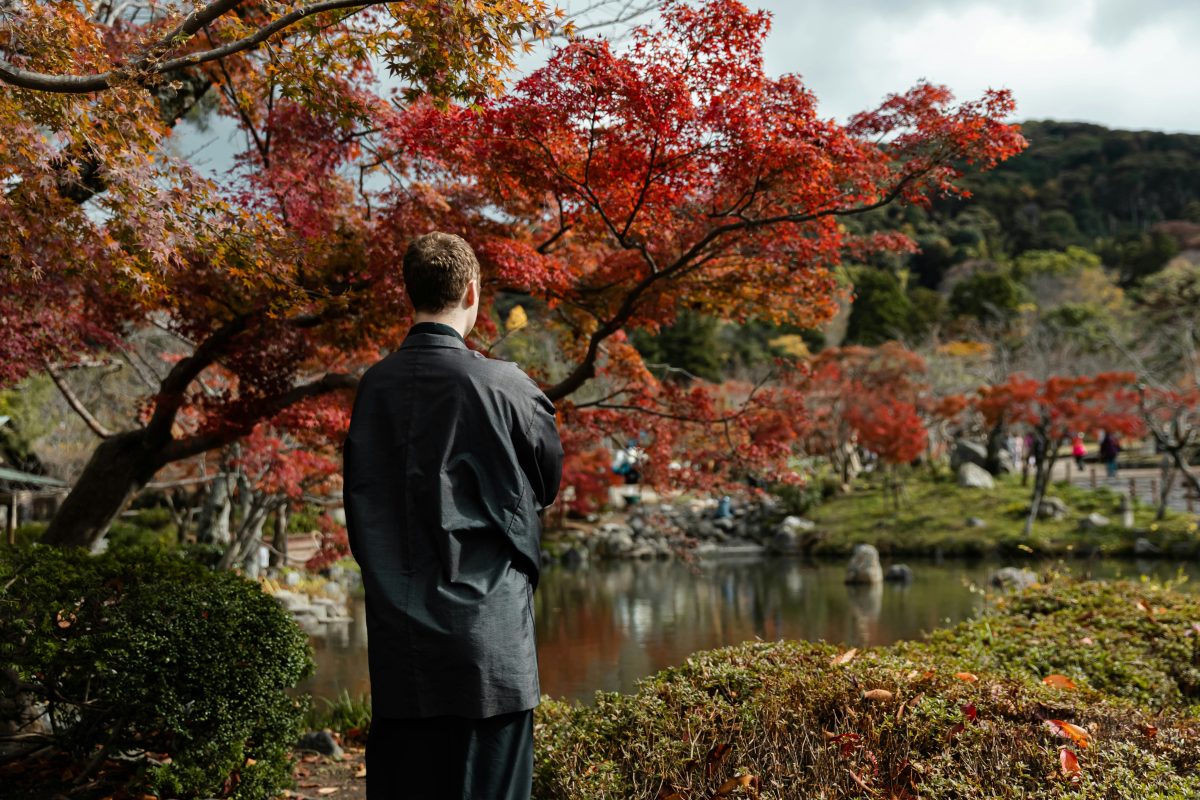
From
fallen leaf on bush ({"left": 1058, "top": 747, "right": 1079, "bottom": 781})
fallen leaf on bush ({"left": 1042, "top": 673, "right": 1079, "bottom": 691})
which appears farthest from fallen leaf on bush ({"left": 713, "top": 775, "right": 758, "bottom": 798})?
fallen leaf on bush ({"left": 1042, "top": 673, "right": 1079, "bottom": 691})

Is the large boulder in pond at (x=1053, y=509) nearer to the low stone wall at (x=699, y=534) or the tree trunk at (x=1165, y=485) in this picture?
the tree trunk at (x=1165, y=485)

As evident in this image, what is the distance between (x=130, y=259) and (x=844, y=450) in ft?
69.0

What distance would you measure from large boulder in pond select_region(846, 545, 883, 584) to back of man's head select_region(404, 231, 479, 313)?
44.3ft

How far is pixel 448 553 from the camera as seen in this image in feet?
5.82

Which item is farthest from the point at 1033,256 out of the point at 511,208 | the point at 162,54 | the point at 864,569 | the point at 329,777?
the point at 162,54

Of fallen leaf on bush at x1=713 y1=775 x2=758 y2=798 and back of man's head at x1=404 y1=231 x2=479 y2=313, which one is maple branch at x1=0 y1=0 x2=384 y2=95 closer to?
back of man's head at x1=404 y1=231 x2=479 y2=313

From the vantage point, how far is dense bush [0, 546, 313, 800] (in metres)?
3.29

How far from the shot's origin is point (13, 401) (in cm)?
1623

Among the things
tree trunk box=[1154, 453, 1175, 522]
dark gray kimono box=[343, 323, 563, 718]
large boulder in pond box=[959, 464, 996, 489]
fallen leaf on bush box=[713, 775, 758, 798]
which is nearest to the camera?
dark gray kimono box=[343, 323, 563, 718]

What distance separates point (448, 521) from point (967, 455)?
Answer: 2396 cm

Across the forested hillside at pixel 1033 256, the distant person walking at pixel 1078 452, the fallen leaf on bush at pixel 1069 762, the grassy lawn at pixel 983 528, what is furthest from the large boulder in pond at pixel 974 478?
the fallen leaf on bush at pixel 1069 762

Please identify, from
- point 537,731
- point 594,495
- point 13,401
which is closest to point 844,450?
point 594,495

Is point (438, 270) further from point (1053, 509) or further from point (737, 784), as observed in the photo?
point (1053, 509)

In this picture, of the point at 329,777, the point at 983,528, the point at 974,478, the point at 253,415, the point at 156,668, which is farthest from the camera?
the point at 974,478
